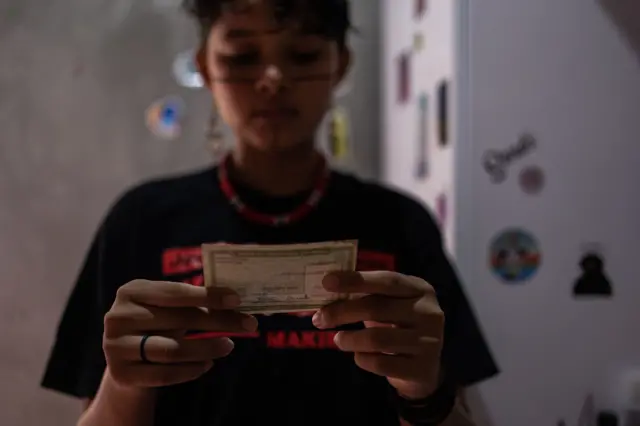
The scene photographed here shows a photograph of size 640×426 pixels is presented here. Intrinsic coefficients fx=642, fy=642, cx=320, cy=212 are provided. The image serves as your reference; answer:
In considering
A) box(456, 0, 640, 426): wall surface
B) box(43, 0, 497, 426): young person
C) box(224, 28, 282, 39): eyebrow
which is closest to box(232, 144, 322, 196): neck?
box(43, 0, 497, 426): young person

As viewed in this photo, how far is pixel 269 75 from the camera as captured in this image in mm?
602

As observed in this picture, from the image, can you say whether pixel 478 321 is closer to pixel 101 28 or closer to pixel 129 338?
pixel 129 338

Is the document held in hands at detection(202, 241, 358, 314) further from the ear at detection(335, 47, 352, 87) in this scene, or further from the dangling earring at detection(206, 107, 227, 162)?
the dangling earring at detection(206, 107, 227, 162)

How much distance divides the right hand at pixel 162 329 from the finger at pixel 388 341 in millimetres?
83

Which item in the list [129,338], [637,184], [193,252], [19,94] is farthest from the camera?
[19,94]

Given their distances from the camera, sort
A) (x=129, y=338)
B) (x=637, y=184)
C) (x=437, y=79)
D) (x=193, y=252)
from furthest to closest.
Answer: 1. (x=437, y=79)
2. (x=637, y=184)
3. (x=193, y=252)
4. (x=129, y=338)

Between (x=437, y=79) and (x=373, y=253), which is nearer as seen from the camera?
(x=373, y=253)

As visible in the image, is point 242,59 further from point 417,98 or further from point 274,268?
point 417,98

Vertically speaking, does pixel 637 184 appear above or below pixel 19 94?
below

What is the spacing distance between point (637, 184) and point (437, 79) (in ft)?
0.90

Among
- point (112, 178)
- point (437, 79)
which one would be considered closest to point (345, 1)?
point (437, 79)

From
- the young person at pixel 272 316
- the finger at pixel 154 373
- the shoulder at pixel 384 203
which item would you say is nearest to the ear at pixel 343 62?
the young person at pixel 272 316

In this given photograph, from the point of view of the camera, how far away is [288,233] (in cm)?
63

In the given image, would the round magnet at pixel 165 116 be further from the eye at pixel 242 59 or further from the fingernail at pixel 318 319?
the fingernail at pixel 318 319
